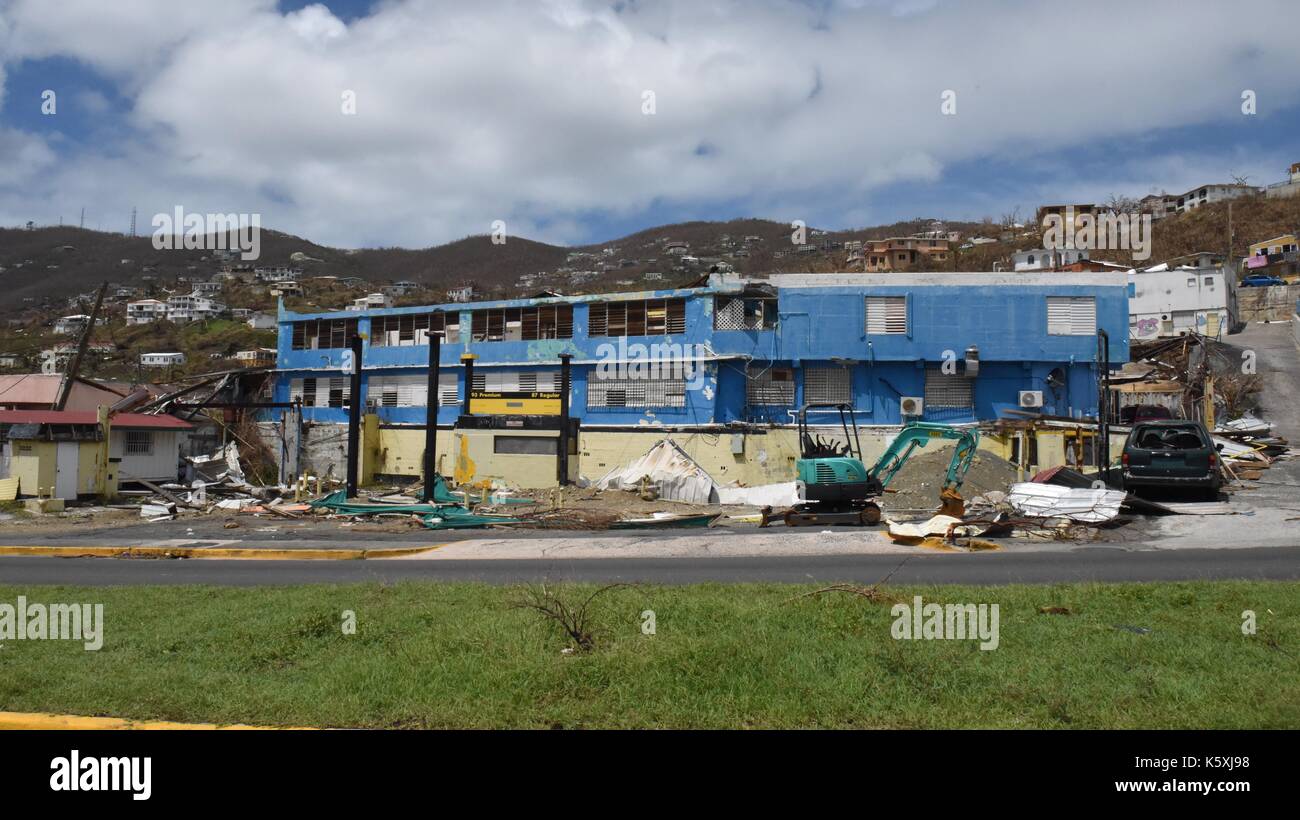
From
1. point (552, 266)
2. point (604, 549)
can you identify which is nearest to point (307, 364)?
point (604, 549)

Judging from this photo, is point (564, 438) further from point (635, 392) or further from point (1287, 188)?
point (1287, 188)

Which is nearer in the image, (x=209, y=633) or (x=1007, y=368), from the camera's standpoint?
(x=209, y=633)

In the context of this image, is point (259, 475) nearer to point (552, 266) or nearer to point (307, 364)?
point (307, 364)

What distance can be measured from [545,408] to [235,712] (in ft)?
108

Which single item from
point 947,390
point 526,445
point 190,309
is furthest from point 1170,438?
point 190,309

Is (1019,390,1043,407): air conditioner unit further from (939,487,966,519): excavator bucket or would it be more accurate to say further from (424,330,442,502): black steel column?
(424,330,442,502): black steel column

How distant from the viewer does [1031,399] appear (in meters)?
34.7

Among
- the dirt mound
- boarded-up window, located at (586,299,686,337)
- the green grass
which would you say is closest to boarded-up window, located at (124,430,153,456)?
boarded-up window, located at (586,299,686,337)

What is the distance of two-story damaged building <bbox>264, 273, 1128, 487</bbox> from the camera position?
34969mm

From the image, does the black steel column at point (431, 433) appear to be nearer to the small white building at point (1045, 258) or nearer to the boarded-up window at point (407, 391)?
the boarded-up window at point (407, 391)

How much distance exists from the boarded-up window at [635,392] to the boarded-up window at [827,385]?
4995 millimetres

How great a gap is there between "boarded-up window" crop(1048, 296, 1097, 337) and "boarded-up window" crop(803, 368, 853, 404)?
782 centimetres

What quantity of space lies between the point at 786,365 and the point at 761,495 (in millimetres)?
8166

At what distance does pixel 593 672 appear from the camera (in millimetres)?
6883
